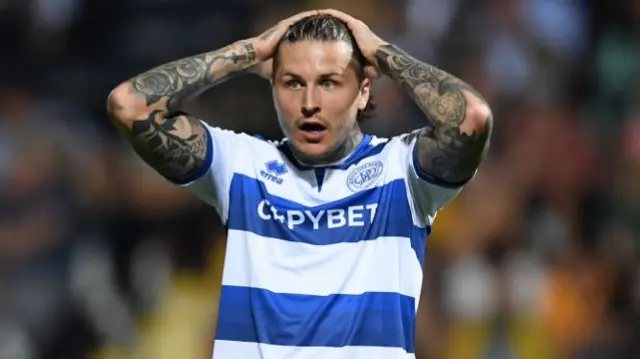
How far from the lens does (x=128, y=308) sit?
7398 millimetres

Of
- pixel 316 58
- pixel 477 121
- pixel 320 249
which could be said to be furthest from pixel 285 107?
pixel 477 121

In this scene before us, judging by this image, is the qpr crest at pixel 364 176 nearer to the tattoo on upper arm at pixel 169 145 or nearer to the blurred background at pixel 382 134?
the tattoo on upper arm at pixel 169 145

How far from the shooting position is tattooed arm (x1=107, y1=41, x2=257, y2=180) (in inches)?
170

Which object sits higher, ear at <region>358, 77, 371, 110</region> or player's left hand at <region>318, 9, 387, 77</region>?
player's left hand at <region>318, 9, 387, 77</region>

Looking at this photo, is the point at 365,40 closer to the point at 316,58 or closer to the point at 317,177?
the point at 316,58

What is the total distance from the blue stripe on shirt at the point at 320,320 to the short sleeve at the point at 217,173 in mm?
378

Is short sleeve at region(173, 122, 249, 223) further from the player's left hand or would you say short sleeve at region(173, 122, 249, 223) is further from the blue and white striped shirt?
the player's left hand

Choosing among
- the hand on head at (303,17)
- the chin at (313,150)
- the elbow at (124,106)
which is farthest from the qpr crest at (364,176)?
the elbow at (124,106)

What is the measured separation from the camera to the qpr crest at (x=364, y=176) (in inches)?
173

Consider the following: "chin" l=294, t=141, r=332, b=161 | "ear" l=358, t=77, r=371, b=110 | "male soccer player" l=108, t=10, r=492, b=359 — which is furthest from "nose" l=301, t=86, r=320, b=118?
"ear" l=358, t=77, r=371, b=110

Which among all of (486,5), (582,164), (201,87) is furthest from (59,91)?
(201,87)

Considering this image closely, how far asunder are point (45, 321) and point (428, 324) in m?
2.20

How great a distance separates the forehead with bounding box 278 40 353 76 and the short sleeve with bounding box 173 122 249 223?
326 millimetres

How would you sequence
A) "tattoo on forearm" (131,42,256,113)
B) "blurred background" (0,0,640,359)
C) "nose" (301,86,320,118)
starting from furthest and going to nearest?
"blurred background" (0,0,640,359)
"tattoo on forearm" (131,42,256,113)
"nose" (301,86,320,118)
